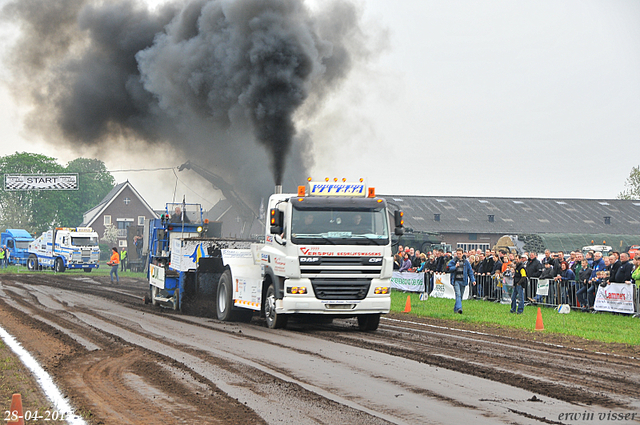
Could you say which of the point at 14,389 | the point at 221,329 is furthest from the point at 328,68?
the point at 14,389

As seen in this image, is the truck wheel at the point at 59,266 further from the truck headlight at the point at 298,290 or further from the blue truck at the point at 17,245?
the truck headlight at the point at 298,290

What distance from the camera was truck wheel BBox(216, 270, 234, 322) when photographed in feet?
51.7

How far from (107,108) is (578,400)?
24.5m

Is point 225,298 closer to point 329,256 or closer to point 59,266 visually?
point 329,256

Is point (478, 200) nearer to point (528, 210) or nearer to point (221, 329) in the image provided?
point (528, 210)

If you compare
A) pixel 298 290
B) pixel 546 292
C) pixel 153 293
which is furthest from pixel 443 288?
pixel 298 290

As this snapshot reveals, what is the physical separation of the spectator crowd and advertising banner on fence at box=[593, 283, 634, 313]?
0.13 metres

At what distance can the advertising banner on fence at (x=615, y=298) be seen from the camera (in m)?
17.4

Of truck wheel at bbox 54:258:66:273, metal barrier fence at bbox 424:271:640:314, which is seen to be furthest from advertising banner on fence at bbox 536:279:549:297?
truck wheel at bbox 54:258:66:273

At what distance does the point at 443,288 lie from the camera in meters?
24.0

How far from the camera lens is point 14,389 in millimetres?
7762

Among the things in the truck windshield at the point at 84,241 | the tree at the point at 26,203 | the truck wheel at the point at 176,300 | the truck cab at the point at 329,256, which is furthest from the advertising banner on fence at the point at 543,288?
the tree at the point at 26,203

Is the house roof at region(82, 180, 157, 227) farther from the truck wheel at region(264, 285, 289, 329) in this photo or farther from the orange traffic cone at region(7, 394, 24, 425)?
the orange traffic cone at region(7, 394, 24, 425)

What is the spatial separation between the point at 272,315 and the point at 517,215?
54.4 meters
